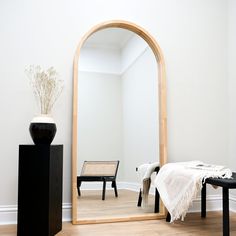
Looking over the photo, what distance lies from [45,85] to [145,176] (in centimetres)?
112

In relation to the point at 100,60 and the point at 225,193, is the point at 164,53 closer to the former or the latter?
the point at 100,60

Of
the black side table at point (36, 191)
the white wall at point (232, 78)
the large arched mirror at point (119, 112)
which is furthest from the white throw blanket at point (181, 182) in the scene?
the black side table at point (36, 191)

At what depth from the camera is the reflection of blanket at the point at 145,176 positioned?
2.55 meters

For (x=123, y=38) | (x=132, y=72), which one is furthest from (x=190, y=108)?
(x=123, y=38)

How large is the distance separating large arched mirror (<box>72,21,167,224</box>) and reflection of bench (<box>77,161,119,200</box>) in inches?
1.1

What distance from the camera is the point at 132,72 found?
2.65m

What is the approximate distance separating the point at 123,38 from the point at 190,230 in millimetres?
1656

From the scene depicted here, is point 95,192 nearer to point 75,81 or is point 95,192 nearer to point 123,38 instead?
point 75,81

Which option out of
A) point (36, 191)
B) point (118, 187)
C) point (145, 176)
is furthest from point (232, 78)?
point (36, 191)

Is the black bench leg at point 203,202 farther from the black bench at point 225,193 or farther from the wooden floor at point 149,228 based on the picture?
the black bench at point 225,193

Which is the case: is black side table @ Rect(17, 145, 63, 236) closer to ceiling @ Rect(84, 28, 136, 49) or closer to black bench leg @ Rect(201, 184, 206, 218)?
ceiling @ Rect(84, 28, 136, 49)

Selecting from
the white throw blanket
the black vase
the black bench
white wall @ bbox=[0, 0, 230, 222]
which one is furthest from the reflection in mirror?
the black bench

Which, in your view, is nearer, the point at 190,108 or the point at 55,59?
the point at 55,59

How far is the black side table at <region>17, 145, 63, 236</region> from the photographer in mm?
1942
